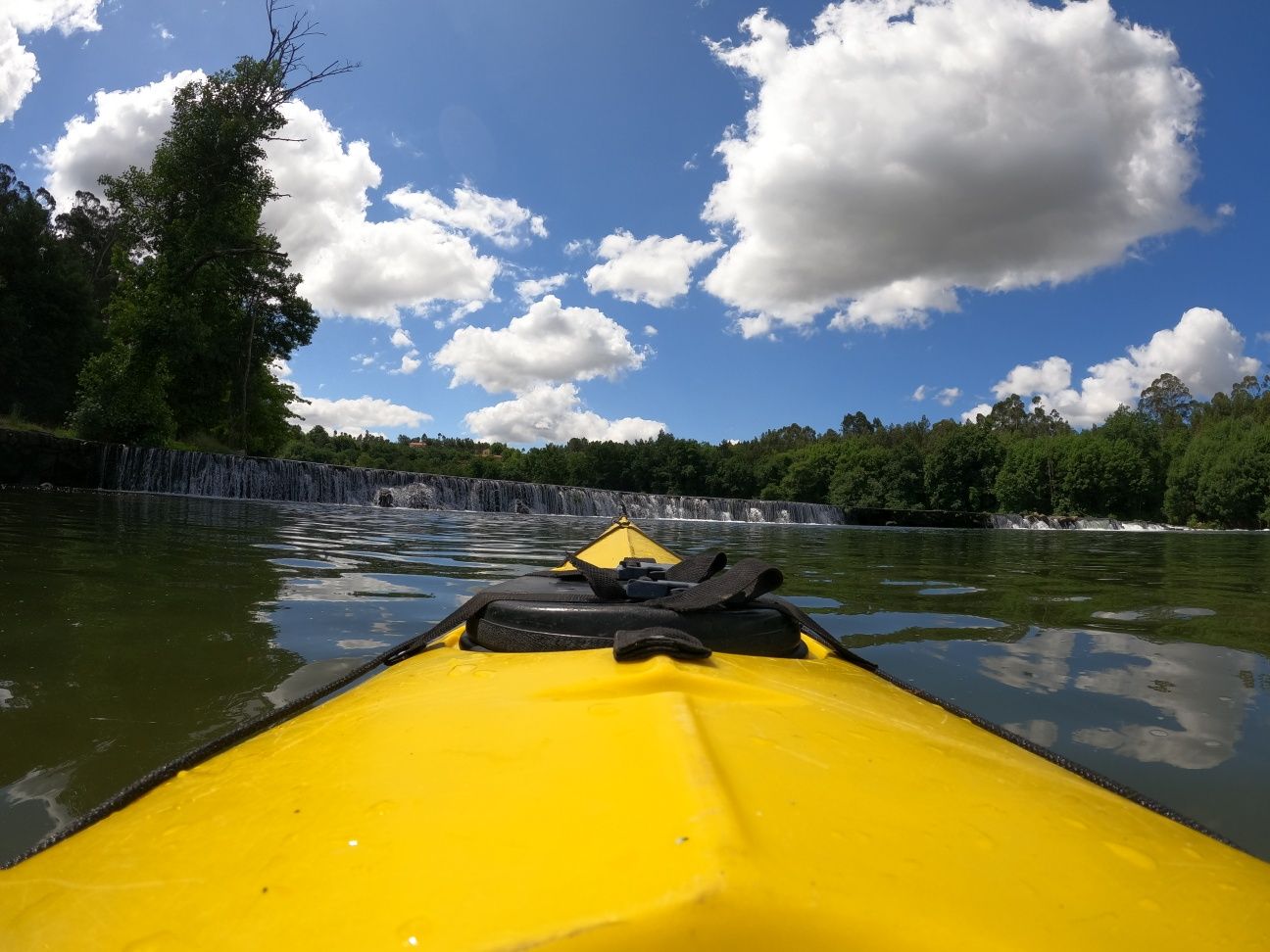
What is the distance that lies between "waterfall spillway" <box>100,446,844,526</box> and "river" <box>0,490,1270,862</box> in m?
12.7

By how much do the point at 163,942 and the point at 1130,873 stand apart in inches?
42.5

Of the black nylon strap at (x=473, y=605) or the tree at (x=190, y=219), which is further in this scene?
the tree at (x=190, y=219)

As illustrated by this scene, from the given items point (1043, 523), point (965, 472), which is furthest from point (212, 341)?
point (965, 472)

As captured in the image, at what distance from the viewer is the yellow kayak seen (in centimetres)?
63

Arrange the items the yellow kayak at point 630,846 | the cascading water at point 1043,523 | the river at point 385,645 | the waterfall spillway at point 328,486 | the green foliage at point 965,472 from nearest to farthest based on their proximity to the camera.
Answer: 1. the yellow kayak at point 630,846
2. the river at point 385,645
3. the waterfall spillway at point 328,486
4. the cascading water at point 1043,523
5. the green foliage at point 965,472

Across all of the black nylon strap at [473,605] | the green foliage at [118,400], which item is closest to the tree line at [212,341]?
the green foliage at [118,400]

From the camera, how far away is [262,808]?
95 centimetres

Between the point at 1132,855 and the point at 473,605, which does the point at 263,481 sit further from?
the point at 1132,855

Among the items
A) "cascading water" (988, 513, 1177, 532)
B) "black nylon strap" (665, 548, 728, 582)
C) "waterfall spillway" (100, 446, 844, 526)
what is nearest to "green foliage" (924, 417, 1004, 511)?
"cascading water" (988, 513, 1177, 532)

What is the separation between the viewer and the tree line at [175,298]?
20.1 metres

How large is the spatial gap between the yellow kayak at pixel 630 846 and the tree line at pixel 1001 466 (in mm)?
65276

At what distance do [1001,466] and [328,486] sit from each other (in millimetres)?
61982

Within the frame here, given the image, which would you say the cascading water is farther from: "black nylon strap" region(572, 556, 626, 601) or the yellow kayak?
the yellow kayak

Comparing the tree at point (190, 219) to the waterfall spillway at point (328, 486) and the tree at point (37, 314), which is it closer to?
the waterfall spillway at point (328, 486)
